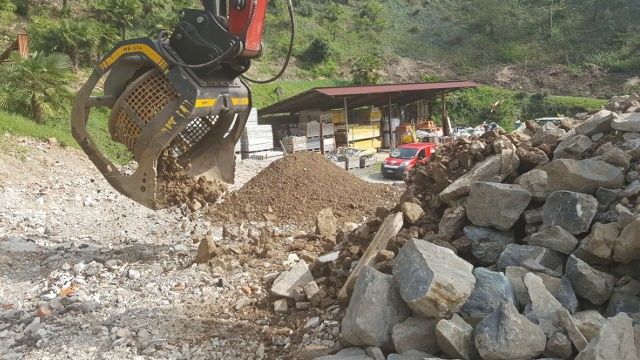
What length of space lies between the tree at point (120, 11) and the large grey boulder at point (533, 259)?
2283 cm

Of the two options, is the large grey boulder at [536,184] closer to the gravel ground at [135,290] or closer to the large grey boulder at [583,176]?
the large grey boulder at [583,176]

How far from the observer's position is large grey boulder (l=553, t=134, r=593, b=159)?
15.5ft

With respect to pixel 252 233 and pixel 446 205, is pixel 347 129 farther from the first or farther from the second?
pixel 446 205

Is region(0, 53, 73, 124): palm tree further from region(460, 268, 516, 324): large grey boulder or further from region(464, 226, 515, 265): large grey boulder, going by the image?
region(460, 268, 516, 324): large grey boulder

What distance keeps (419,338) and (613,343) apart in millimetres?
1070

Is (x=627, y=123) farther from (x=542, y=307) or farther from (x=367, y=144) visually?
(x=367, y=144)

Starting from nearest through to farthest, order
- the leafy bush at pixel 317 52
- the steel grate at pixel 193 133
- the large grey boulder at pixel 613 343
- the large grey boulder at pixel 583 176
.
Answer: the large grey boulder at pixel 613 343 → the large grey boulder at pixel 583 176 → the steel grate at pixel 193 133 → the leafy bush at pixel 317 52

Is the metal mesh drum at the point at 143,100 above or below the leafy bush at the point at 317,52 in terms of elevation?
below

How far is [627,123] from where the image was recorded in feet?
15.7

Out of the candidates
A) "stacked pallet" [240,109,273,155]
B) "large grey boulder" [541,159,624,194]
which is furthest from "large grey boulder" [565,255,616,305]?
"stacked pallet" [240,109,273,155]

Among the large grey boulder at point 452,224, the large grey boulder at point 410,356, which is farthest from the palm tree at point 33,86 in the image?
the large grey boulder at point 410,356

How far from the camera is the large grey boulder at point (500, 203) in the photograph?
4.35 m

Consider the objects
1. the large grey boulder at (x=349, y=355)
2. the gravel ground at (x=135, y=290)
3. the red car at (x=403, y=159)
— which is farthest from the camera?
the red car at (x=403, y=159)

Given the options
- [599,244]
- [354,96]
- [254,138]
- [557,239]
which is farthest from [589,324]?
[354,96]
